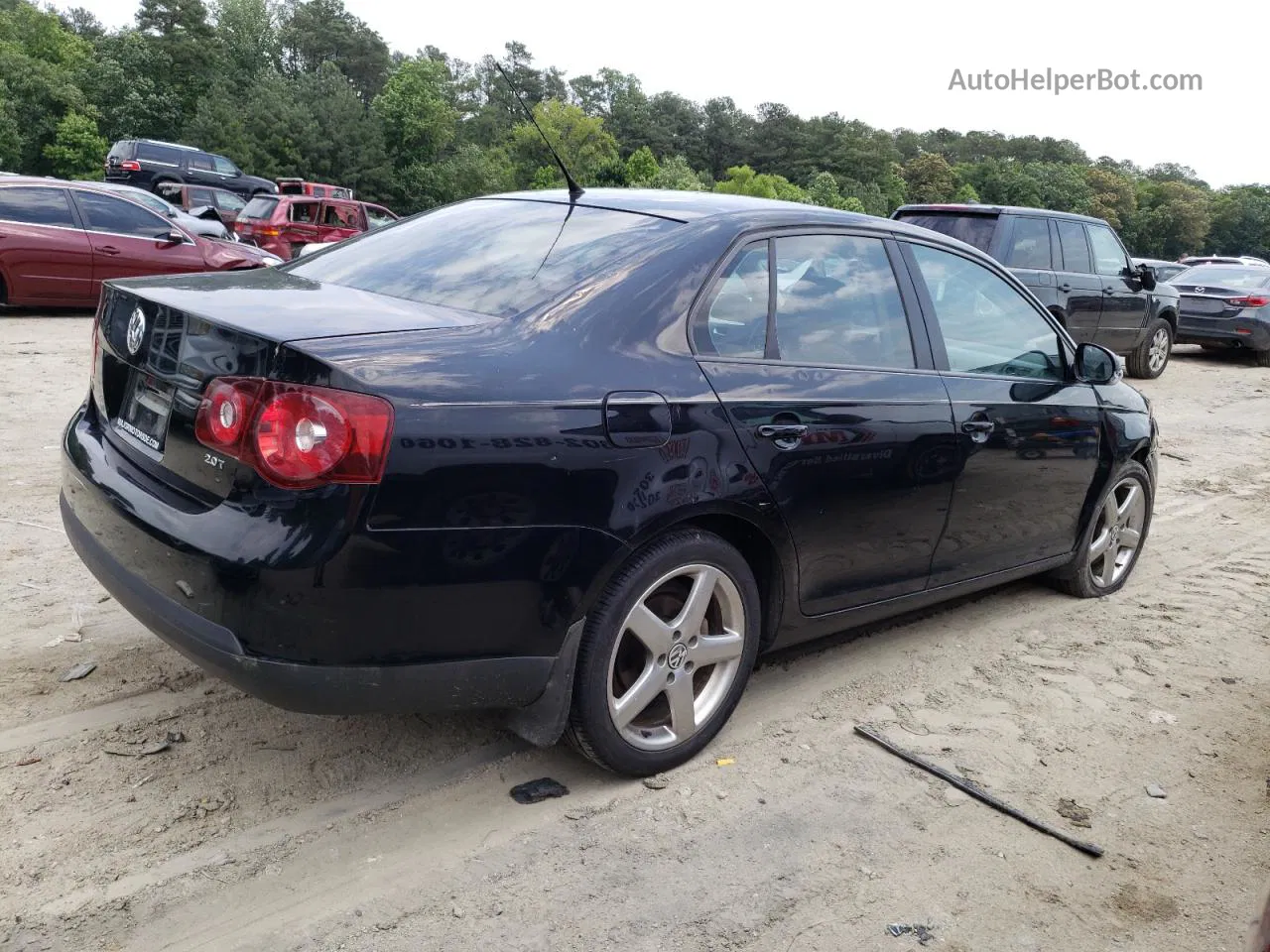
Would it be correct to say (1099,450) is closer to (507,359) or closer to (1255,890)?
(1255,890)

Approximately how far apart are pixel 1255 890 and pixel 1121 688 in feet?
4.05

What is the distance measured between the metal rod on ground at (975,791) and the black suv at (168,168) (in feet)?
98.7

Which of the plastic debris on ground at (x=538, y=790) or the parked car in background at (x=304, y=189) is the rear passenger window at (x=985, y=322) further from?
the parked car in background at (x=304, y=189)

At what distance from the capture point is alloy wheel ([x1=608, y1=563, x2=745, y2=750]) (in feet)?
9.72

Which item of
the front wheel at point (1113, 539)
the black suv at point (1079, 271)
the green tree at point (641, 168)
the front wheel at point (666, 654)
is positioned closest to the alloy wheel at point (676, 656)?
the front wheel at point (666, 654)

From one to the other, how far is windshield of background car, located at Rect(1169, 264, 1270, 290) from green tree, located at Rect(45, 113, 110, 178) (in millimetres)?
42814

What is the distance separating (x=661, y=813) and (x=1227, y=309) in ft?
48.2

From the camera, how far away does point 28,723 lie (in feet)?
10.3

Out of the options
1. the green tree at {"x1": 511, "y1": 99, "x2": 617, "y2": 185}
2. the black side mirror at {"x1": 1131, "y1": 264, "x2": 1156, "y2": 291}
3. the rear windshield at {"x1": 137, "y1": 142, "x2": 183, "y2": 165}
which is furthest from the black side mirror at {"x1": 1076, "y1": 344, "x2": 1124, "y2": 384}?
the green tree at {"x1": 511, "y1": 99, "x2": 617, "y2": 185}

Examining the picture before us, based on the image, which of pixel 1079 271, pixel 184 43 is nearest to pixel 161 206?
pixel 1079 271

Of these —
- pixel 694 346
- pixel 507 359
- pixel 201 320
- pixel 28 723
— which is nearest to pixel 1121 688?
pixel 694 346

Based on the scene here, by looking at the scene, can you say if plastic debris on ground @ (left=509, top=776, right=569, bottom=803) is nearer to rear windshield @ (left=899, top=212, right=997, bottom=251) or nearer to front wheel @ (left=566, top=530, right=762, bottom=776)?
front wheel @ (left=566, top=530, right=762, bottom=776)

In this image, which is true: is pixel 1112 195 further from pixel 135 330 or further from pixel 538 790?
pixel 135 330

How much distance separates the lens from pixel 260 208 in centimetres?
2069
